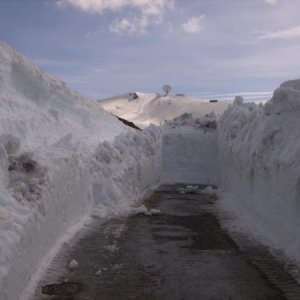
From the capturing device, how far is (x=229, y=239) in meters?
9.30

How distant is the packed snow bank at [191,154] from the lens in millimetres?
25234

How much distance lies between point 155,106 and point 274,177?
6013 cm

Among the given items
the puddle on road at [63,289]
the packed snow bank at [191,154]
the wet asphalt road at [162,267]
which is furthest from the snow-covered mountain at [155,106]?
the puddle on road at [63,289]

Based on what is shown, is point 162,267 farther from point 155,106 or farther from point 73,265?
point 155,106

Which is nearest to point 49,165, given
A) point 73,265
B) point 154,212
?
point 73,265

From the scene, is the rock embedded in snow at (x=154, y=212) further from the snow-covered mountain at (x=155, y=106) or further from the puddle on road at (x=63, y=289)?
the snow-covered mountain at (x=155, y=106)

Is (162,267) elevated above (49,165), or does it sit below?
below

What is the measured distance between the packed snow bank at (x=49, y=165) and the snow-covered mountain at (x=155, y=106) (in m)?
42.3

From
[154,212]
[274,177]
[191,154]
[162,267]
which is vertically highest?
[274,177]

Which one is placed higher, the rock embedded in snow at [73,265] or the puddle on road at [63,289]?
the puddle on road at [63,289]

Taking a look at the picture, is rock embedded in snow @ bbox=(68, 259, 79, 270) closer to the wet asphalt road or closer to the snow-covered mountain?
the wet asphalt road

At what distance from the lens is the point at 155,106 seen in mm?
69562

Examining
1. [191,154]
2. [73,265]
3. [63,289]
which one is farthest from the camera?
[191,154]

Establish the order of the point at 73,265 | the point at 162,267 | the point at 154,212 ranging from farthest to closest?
the point at 154,212 < the point at 162,267 < the point at 73,265
